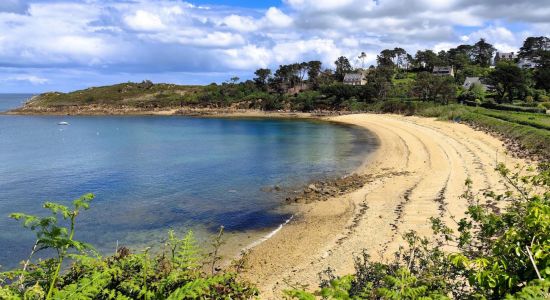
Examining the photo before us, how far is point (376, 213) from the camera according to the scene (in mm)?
23766

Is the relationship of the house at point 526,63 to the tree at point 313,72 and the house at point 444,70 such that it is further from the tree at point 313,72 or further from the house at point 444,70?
the tree at point 313,72

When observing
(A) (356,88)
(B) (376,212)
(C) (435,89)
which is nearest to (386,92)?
(A) (356,88)

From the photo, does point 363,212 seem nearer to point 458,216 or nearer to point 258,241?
point 458,216

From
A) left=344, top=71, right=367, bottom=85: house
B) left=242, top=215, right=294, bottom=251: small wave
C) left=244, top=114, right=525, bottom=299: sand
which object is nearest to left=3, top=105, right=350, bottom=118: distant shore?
left=344, top=71, right=367, bottom=85: house

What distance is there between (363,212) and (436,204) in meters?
4.33

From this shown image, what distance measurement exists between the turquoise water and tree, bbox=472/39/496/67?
329 ft

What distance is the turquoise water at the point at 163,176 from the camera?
23812 millimetres

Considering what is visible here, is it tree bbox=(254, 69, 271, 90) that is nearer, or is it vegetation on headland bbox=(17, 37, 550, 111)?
vegetation on headland bbox=(17, 37, 550, 111)

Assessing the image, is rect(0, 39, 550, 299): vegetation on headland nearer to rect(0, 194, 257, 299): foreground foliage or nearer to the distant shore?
rect(0, 194, 257, 299): foreground foliage

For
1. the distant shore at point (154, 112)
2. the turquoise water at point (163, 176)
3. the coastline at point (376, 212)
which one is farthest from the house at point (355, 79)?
the coastline at point (376, 212)

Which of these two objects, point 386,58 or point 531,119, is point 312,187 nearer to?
point 531,119

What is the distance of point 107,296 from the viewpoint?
246 inches

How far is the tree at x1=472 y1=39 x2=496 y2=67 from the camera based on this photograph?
14779 cm

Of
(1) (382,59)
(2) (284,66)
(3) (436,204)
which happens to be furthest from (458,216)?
(1) (382,59)
